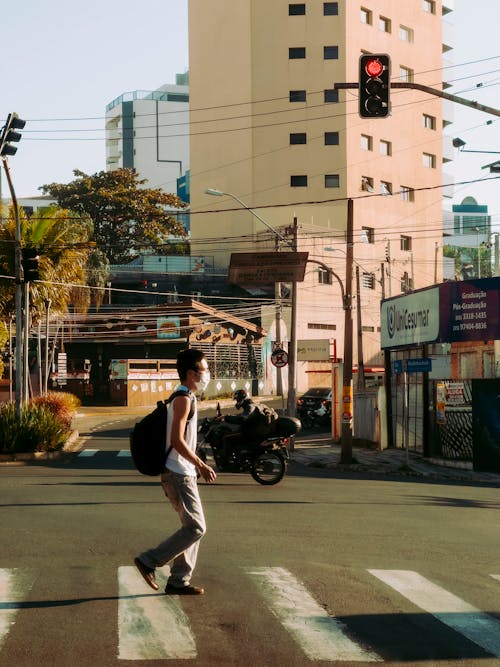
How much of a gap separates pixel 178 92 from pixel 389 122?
237 feet

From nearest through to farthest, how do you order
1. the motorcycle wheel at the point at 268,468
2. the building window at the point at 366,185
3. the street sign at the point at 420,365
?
1. the motorcycle wheel at the point at 268,468
2. the street sign at the point at 420,365
3. the building window at the point at 366,185

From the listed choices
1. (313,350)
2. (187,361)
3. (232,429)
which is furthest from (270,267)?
(187,361)

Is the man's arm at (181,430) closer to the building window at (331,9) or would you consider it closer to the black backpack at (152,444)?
the black backpack at (152,444)

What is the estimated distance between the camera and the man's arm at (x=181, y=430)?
8227 millimetres

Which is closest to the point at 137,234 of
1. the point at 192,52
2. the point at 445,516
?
the point at 192,52

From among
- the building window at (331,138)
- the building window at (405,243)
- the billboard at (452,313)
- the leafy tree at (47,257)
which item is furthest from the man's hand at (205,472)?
the building window at (405,243)

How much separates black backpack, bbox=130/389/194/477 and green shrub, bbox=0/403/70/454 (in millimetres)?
19779

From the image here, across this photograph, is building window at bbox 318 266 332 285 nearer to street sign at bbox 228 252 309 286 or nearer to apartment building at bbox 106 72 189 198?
street sign at bbox 228 252 309 286

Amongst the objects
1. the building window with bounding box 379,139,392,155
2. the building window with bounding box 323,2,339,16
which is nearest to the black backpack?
the building window with bounding box 323,2,339,16

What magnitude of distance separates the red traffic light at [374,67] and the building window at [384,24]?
234ft

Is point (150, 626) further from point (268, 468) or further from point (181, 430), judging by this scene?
point (268, 468)

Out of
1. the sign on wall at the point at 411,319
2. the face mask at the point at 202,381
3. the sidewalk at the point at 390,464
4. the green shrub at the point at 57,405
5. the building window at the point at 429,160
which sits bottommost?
the sidewalk at the point at 390,464

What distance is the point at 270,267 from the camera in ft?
123

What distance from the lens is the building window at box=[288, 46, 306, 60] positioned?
80062 mm
